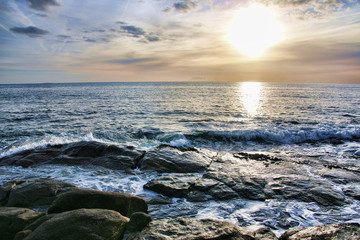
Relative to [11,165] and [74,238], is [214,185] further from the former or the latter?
[11,165]

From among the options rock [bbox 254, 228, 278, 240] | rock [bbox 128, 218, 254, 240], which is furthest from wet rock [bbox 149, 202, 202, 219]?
rock [bbox 254, 228, 278, 240]

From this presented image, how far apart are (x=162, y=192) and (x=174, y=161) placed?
8.44 ft

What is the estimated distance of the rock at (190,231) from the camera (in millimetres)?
3908

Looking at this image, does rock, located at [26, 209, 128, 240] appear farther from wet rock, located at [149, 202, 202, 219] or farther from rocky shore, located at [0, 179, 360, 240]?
wet rock, located at [149, 202, 202, 219]

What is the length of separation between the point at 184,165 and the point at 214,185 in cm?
212

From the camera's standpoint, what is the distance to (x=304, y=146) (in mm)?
12633

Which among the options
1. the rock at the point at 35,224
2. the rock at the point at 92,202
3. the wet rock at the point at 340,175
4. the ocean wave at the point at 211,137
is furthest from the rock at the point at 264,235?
the ocean wave at the point at 211,137

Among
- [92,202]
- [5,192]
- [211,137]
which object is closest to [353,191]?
[92,202]

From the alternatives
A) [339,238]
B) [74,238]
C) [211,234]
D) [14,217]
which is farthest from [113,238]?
[339,238]

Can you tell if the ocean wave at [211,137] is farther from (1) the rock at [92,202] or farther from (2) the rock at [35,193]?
(1) the rock at [92,202]

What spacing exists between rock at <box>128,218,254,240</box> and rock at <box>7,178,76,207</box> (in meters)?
3.26

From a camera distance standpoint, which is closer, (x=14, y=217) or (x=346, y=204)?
(x=14, y=217)

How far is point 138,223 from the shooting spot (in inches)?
167

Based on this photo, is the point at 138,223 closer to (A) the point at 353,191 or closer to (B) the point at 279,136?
(A) the point at 353,191
